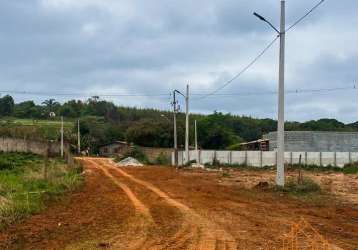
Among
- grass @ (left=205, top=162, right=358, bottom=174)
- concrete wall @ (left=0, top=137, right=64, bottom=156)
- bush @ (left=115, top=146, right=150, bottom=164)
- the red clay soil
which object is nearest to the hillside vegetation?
bush @ (left=115, top=146, right=150, bottom=164)

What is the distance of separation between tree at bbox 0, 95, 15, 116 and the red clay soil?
4805 inches

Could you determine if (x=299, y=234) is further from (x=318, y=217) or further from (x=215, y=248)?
(x=318, y=217)

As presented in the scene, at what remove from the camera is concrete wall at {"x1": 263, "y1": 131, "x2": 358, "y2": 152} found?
77.6 metres

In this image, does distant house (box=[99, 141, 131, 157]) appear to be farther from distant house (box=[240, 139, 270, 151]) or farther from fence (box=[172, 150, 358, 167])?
fence (box=[172, 150, 358, 167])

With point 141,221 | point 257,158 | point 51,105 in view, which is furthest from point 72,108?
point 141,221

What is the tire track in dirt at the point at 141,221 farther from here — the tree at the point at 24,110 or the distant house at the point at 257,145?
the tree at the point at 24,110

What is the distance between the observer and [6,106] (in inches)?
5531

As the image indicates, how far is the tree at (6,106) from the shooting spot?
139413 millimetres

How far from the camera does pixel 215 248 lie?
35.5 ft

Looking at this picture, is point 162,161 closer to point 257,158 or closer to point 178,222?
point 257,158

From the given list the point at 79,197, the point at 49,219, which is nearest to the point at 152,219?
the point at 49,219

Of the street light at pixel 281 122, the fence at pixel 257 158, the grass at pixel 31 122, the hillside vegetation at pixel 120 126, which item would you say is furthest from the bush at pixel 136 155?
A: the street light at pixel 281 122

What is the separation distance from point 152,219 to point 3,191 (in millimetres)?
9303

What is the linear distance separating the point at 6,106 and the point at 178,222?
132173mm
